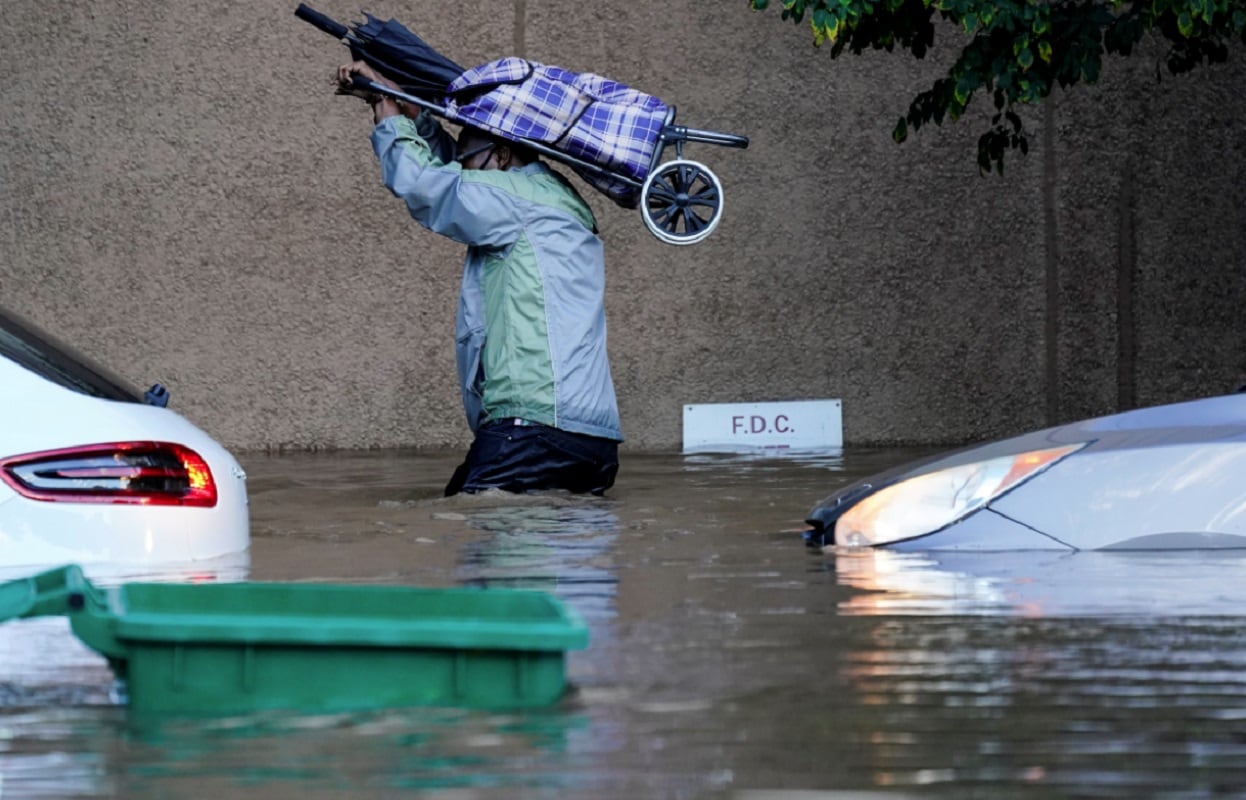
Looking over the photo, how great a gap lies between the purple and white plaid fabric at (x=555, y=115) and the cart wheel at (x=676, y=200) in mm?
104

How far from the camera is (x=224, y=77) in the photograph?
11.9m

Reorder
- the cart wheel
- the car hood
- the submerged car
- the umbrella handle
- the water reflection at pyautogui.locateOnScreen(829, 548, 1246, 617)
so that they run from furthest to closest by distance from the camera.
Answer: the umbrella handle → the cart wheel → the car hood → the submerged car → the water reflection at pyautogui.locateOnScreen(829, 548, 1246, 617)

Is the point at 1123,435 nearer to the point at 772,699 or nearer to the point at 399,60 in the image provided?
the point at 772,699

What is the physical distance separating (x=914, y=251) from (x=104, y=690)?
29.4ft

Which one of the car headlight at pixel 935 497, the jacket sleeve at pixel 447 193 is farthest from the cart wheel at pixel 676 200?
the car headlight at pixel 935 497

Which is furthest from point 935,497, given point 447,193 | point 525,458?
point 447,193

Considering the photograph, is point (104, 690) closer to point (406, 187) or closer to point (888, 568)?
point (888, 568)

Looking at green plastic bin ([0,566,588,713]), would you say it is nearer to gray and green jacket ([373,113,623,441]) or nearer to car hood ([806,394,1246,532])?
car hood ([806,394,1246,532])

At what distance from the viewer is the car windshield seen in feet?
14.5

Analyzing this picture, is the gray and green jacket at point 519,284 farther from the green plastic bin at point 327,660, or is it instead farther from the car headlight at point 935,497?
the green plastic bin at point 327,660

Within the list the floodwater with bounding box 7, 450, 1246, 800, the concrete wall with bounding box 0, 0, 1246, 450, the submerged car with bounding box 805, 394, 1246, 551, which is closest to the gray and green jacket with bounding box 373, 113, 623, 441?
the floodwater with bounding box 7, 450, 1246, 800

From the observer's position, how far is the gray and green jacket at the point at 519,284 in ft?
22.8

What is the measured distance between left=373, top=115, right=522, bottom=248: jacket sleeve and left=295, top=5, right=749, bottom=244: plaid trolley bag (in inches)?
8.3

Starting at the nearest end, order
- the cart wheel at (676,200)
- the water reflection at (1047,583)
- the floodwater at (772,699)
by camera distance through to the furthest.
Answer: the floodwater at (772,699) < the water reflection at (1047,583) < the cart wheel at (676,200)
